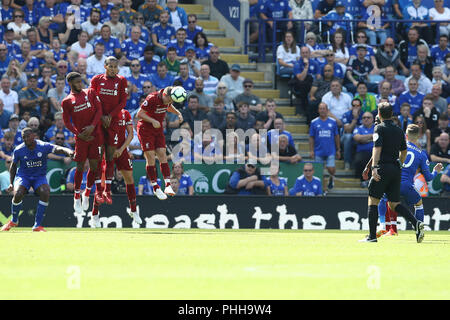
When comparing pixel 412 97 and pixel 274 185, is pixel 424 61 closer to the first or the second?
pixel 412 97

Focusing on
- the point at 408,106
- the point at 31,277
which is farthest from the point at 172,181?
the point at 31,277

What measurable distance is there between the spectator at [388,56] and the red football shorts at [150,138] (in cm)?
987

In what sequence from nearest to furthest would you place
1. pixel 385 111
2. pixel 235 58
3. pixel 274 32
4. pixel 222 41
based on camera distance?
pixel 385 111 → pixel 274 32 → pixel 235 58 → pixel 222 41

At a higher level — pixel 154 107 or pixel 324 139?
pixel 154 107

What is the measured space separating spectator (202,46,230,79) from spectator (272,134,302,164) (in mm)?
3408

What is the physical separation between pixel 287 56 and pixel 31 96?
730 cm

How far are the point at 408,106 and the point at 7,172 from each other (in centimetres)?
1009

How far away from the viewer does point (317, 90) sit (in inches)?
944

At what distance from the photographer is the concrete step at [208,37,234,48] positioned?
2681 centimetres

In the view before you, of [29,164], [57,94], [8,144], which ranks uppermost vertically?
[57,94]

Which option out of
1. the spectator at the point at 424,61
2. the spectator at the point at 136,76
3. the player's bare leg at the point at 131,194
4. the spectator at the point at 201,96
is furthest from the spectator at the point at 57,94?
the spectator at the point at 424,61

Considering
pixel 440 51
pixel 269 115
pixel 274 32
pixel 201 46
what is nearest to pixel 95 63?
pixel 201 46

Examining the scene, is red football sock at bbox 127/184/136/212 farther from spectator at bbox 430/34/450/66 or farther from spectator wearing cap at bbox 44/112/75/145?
spectator at bbox 430/34/450/66

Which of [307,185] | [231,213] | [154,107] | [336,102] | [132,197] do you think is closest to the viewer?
[132,197]
